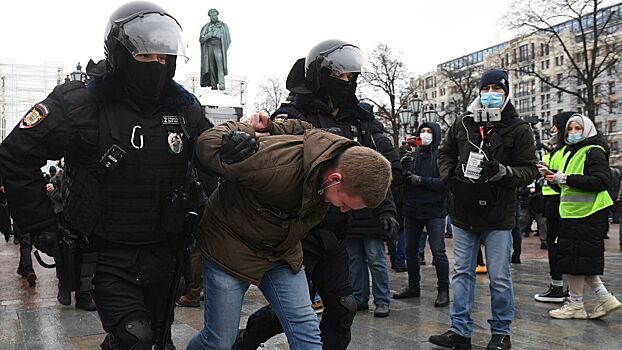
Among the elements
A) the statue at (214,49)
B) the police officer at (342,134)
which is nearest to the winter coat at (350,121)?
the police officer at (342,134)

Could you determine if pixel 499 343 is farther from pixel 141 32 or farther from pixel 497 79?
pixel 141 32

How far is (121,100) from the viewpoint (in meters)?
2.96

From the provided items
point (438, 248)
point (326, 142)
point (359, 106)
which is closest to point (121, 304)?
point (326, 142)

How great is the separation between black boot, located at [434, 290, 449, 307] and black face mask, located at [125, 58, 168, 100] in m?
4.13

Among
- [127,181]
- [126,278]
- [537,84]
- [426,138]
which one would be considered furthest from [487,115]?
[537,84]

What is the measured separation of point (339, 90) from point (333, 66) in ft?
0.64

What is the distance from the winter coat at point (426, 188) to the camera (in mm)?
6578

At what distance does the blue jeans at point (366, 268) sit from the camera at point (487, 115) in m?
1.70

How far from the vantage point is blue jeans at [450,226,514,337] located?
452cm

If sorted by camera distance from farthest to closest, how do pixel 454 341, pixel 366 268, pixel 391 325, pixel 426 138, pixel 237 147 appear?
pixel 426 138 < pixel 366 268 < pixel 391 325 < pixel 454 341 < pixel 237 147

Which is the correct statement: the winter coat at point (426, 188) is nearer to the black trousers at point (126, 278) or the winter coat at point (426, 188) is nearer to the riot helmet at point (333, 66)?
the riot helmet at point (333, 66)

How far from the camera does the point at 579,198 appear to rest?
18.7 ft

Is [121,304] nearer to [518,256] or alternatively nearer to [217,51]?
[518,256]

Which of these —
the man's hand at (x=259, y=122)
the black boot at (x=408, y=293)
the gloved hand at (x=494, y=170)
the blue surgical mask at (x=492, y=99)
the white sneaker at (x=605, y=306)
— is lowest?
the black boot at (x=408, y=293)
